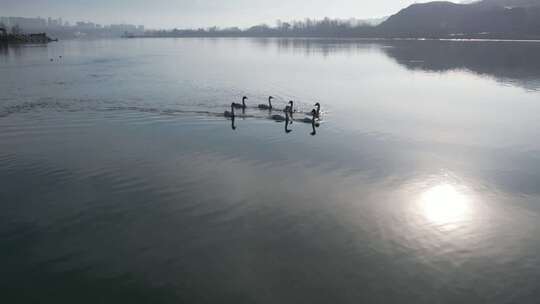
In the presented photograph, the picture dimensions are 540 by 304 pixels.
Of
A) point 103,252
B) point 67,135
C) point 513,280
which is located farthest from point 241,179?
point 67,135

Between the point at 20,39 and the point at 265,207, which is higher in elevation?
the point at 20,39

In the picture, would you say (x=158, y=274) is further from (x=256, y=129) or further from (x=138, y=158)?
(x=256, y=129)

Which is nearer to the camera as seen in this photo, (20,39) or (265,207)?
(265,207)

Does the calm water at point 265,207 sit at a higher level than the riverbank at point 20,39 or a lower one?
lower

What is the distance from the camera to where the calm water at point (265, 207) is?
38.3 feet

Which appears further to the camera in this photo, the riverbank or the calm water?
the riverbank

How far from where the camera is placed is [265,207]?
1644cm

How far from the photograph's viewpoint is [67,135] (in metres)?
26.8

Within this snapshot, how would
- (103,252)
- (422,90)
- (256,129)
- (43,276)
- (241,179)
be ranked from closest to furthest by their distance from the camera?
(43,276), (103,252), (241,179), (256,129), (422,90)

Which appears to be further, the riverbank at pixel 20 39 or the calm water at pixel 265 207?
the riverbank at pixel 20 39

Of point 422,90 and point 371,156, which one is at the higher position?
point 422,90

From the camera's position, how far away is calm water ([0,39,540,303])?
11.7 m

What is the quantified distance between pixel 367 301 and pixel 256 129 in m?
19.8

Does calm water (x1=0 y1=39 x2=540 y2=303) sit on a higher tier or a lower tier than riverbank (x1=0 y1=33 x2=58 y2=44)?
lower
